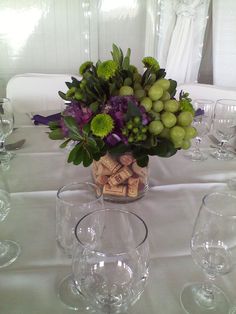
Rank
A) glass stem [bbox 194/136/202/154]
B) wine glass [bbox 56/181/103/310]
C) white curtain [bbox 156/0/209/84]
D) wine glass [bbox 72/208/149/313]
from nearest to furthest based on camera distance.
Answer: wine glass [bbox 72/208/149/313] → wine glass [bbox 56/181/103/310] → glass stem [bbox 194/136/202/154] → white curtain [bbox 156/0/209/84]

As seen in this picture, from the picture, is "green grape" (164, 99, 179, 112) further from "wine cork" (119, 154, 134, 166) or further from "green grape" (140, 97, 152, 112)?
"wine cork" (119, 154, 134, 166)

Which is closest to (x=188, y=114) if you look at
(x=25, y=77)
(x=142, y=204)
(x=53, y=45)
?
(x=142, y=204)

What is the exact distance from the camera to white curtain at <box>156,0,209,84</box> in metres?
2.31

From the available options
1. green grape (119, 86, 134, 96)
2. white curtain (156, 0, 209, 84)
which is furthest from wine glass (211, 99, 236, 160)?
white curtain (156, 0, 209, 84)

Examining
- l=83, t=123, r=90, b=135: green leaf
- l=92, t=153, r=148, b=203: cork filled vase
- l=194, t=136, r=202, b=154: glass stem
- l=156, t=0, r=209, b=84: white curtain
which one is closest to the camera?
l=83, t=123, r=90, b=135: green leaf

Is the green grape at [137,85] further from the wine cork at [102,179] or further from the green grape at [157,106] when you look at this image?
the wine cork at [102,179]

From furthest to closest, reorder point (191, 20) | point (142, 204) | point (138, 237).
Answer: point (191, 20), point (142, 204), point (138, 237)

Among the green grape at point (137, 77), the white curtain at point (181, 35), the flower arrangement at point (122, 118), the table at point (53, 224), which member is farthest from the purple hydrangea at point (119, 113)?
the white curtain at point (181, 35)

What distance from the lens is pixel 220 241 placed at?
1.78 feet

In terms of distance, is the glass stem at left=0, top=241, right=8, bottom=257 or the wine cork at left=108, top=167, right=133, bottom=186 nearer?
the glass stem at left=0, top=241, right=8, bottom=257

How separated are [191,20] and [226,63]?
454 millimetres

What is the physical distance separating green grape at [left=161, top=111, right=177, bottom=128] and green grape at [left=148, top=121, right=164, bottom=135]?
2cm

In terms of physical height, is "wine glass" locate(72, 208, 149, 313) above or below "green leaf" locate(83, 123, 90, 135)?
below

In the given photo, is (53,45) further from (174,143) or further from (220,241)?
(220,241)
